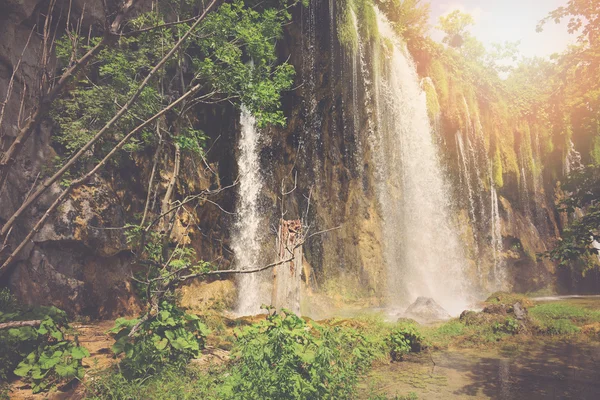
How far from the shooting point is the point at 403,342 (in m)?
7.88

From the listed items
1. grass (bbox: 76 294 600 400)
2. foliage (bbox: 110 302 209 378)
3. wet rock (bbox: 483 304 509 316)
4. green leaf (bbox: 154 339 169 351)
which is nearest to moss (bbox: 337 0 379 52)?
wet rock (bbox: 483 304 509 316)

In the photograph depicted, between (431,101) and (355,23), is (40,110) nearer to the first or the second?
(355,23)

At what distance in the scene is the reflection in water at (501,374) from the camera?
227 inches

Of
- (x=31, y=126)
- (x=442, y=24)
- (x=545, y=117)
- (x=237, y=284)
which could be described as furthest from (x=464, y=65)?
(x=31, y=126)

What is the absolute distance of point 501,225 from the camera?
21078 millimetres

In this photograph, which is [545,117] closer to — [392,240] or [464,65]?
[464,65]

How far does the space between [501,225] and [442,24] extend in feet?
83.8

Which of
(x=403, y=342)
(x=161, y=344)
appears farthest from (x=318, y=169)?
(x=161, y=344)

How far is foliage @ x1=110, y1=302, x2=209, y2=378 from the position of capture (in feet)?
18.3

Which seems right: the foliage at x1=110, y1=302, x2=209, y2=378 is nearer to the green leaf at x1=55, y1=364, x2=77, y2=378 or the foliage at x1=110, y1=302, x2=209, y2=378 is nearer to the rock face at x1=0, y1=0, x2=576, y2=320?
the green leaf at x1=55, y1=364, x2=77, y2=378

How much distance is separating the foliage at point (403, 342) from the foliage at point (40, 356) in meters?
5.90

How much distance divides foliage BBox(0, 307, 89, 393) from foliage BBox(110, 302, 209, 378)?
61 cm

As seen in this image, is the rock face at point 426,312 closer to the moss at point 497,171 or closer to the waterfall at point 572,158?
the moss at point 497,171

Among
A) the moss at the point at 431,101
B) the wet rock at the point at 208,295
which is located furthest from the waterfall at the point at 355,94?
the wet rock at the point at 208,295
